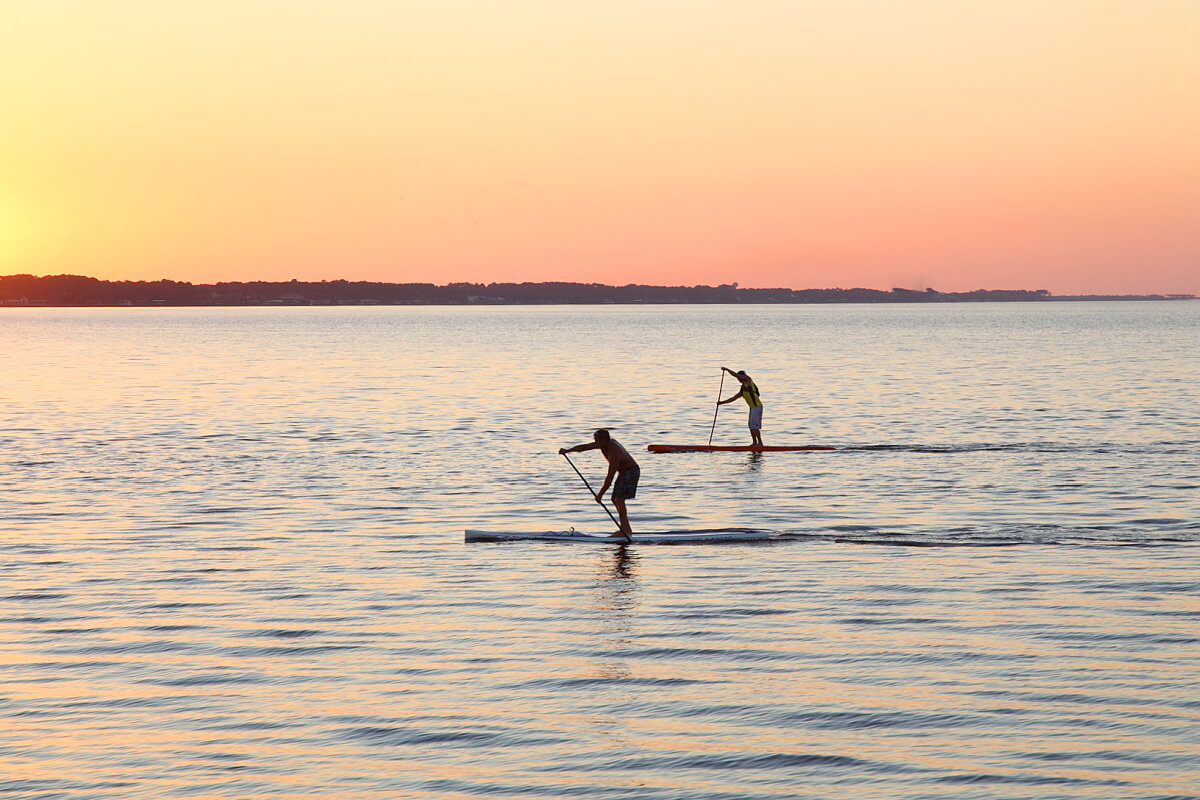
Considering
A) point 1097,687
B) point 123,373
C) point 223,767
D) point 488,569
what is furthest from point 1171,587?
point 123,373

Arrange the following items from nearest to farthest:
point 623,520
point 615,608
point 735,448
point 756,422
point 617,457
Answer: point 615,608 → point 617,457 → point 623,520 → point 735,448 → point 756,422

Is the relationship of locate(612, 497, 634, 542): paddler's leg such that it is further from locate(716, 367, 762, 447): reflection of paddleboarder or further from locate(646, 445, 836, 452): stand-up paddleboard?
locate(716, 367, 762, 447): reflection of paddleboarder

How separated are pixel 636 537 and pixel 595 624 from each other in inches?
238

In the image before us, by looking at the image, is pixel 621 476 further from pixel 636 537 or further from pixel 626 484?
pixel 636 537

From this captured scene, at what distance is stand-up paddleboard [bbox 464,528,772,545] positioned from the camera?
23203mm

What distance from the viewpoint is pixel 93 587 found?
784 inches

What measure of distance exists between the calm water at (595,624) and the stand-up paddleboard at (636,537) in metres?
0.27

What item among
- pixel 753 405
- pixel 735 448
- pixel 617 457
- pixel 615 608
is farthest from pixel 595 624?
pixel 753 405

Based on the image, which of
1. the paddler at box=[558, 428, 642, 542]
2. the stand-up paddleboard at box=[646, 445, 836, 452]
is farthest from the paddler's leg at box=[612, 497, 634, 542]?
the stand-up paddleboard at box=[646, 445, 836, 452]

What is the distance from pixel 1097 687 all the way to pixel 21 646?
12.0 metres

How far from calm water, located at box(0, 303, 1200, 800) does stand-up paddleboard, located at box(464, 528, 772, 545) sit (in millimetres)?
273

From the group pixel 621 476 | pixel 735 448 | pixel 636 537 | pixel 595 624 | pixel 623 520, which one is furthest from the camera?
pixel 735 448

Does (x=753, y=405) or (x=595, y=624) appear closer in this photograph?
(x=595, y=624)

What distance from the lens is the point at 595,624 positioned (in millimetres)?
17406
